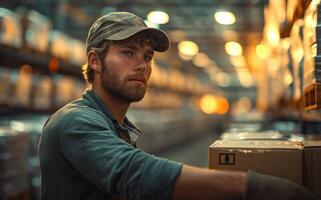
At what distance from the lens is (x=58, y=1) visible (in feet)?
43.0

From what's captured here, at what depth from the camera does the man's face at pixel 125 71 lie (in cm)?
247

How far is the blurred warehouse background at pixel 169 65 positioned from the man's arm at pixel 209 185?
3.25 ft

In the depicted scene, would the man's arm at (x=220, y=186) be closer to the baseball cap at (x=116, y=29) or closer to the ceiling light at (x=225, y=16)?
the baseball cap at (x=116, y=29)

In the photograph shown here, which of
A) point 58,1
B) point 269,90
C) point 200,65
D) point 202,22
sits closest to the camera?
point 269,90

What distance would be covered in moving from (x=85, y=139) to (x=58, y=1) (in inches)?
452

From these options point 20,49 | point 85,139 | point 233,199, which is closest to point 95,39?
point 85,139

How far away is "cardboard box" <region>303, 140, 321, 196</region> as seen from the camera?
7.94ft

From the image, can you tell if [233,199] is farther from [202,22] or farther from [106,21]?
[202,22]

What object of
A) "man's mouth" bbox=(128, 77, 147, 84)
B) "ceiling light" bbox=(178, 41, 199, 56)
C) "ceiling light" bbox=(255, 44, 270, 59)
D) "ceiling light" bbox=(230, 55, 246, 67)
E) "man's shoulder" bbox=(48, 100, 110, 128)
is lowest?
"man's shoulder" bbox=(48, 100, 110, 128)

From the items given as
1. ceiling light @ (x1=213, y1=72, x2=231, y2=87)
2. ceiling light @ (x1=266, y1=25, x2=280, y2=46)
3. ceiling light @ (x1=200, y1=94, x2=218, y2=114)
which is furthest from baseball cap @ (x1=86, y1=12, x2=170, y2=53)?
ceiling light @ (x1=200, y1=94, x2=218, y2=114)

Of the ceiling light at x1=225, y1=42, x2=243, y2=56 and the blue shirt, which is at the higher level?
the ceiling light at x1=225, y1=42, x2=243, y2=56

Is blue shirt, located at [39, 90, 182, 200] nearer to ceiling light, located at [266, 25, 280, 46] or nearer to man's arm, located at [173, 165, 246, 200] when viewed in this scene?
man's arm, located at [173, 165, 246, 200]

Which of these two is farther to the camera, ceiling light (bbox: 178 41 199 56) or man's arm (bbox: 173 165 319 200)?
ceiling light (bbox: 178 41 199 56)

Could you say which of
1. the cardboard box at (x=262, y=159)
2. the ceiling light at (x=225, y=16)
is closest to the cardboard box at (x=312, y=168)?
the cardboard box at (x=262, y=159)
